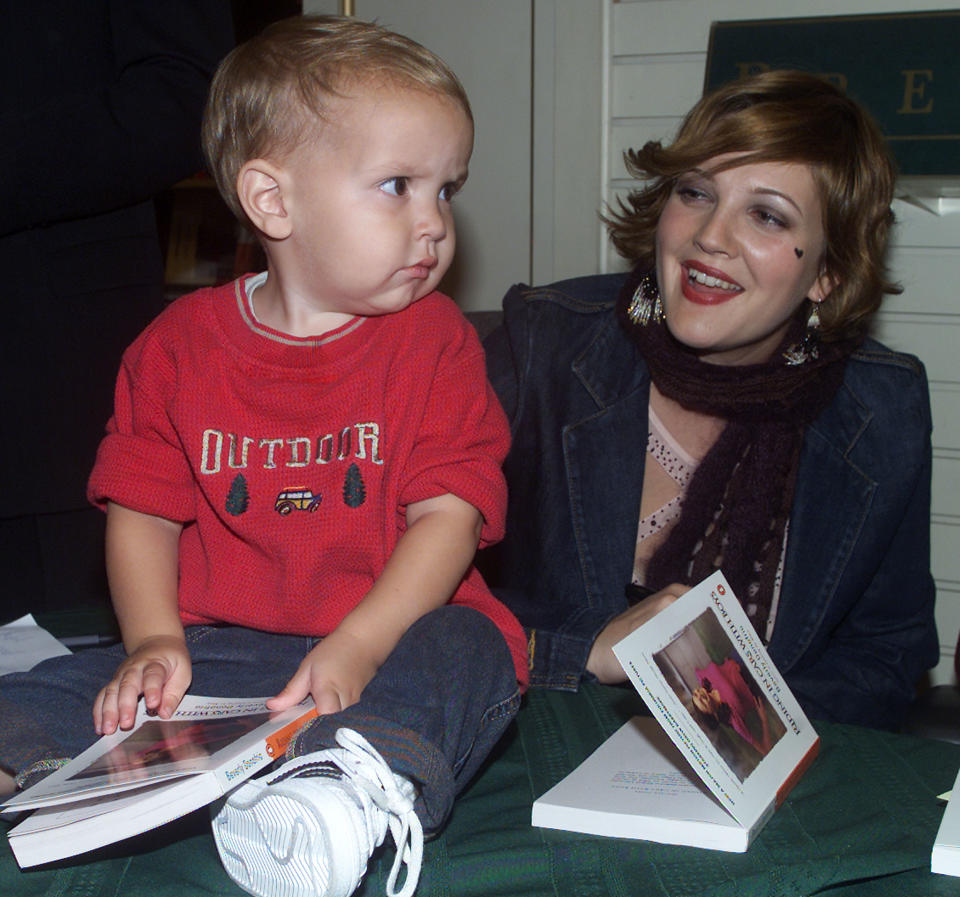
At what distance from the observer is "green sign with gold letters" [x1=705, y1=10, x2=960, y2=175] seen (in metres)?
2.48

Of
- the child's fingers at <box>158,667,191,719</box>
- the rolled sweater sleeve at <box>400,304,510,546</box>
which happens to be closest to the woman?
the rolled sweater sleeve at <box>400,304,510,546</box>

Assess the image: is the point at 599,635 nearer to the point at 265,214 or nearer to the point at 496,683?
the point at 496,683

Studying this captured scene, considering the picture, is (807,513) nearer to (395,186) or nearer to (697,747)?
(697,747)

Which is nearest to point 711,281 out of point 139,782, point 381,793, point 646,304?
point 646,304

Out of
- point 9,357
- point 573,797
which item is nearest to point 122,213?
point 9,357

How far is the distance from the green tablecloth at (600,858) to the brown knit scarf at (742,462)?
0.53m

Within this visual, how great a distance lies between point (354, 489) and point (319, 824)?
473 mm

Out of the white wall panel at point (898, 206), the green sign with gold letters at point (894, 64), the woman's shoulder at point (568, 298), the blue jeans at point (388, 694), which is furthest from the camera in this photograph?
the white wall panel at point (898, 206)

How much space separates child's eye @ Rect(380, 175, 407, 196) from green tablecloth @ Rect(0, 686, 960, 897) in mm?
704

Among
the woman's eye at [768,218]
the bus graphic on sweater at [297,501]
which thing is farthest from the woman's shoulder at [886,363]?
the bus graphic on sweater at [297,501]

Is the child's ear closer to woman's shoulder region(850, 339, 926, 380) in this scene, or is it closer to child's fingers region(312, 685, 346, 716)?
child's fingers region(312, 685, 346, 716)

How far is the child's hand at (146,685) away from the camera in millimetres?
1216

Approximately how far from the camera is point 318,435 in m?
1.39

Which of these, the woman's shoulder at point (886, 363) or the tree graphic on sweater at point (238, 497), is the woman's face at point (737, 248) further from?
the tree graphic on sweater at point (238, 497)
